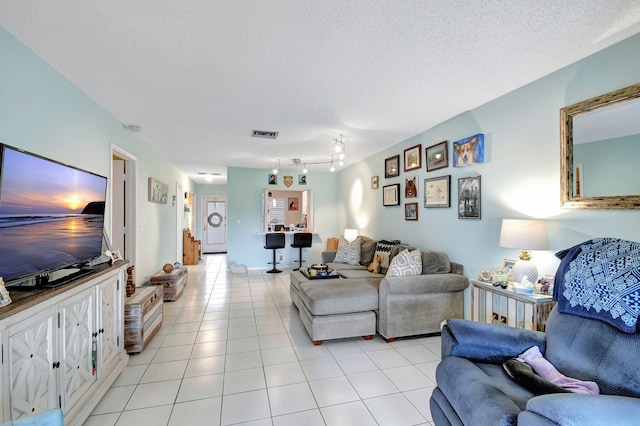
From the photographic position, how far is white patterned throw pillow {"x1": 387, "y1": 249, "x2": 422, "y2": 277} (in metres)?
3.12

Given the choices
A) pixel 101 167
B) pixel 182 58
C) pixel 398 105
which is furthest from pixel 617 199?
pixel 101 167

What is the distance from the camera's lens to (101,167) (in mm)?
2936

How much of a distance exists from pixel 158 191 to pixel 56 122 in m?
2.79

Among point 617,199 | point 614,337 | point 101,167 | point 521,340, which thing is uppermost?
point 101,167

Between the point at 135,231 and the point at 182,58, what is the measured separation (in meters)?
2.73

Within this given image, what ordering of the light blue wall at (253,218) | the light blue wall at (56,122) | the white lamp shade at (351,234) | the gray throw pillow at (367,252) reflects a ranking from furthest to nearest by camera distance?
the light blue wall at (253,218) < the white lamp shade at (351,234) < the gray throw pillow at (367,252) < the light blue wall at (56,122)

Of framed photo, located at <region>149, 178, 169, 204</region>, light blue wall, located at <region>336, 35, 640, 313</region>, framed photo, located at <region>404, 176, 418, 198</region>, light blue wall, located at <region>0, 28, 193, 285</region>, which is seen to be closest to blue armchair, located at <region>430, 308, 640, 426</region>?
light blue wall, located at <region>336, 35, 640, 313</region>

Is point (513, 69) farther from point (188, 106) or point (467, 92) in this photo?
point (188, 106)

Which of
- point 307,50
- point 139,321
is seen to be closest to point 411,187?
point 307,50

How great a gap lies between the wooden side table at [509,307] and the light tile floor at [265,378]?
2.12 feet

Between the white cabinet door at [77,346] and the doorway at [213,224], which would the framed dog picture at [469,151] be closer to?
the white cabinet door at [77,346]

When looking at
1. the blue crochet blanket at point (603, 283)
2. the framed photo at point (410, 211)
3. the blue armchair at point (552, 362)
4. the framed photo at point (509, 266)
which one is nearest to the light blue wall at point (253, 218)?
the framed photo at point (410, 211)

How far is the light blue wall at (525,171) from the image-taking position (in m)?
1.93

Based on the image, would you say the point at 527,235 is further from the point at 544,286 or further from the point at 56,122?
the point at 56,122
